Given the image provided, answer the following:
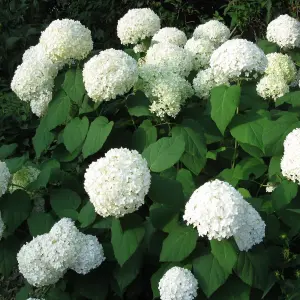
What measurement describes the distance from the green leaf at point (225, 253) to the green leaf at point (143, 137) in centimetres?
73

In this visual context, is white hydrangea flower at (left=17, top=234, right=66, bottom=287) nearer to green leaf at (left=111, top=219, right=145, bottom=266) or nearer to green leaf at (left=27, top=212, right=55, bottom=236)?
green leaf at (left=27, top=212, right=55, bottom=236)

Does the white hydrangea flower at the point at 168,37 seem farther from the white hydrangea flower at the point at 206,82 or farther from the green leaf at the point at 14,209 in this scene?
the green leaf at the point at 14,209

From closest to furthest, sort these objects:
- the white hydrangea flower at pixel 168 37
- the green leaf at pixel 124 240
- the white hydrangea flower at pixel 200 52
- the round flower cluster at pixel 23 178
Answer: the green leaf at pixel 124 240 → the round flower cluster at pixel 23 178 → the white hydrangea flower at pixel 200 52 → the white hydrangea flower at pixel 168 37

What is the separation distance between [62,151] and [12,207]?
49 cm

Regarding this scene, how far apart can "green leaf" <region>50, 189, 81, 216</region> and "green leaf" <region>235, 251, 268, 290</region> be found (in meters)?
0.90

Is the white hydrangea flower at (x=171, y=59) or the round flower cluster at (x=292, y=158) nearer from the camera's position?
the round flower cluster at (x=292, y=158)

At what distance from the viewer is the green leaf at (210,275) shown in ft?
6.97

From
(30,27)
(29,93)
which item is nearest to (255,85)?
(29,93)

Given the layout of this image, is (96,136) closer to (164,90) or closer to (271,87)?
(164,90)

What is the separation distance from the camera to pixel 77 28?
9.60 ft

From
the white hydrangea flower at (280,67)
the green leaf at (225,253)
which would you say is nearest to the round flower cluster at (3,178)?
the green leaf at (225,253)

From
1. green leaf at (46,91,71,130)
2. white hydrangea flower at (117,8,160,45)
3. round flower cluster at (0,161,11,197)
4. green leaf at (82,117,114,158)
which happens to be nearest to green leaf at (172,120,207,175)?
green leaf at (82,117,114,158)

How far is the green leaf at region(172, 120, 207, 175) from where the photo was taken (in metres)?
2.66

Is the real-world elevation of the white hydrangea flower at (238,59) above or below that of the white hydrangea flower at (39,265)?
above
